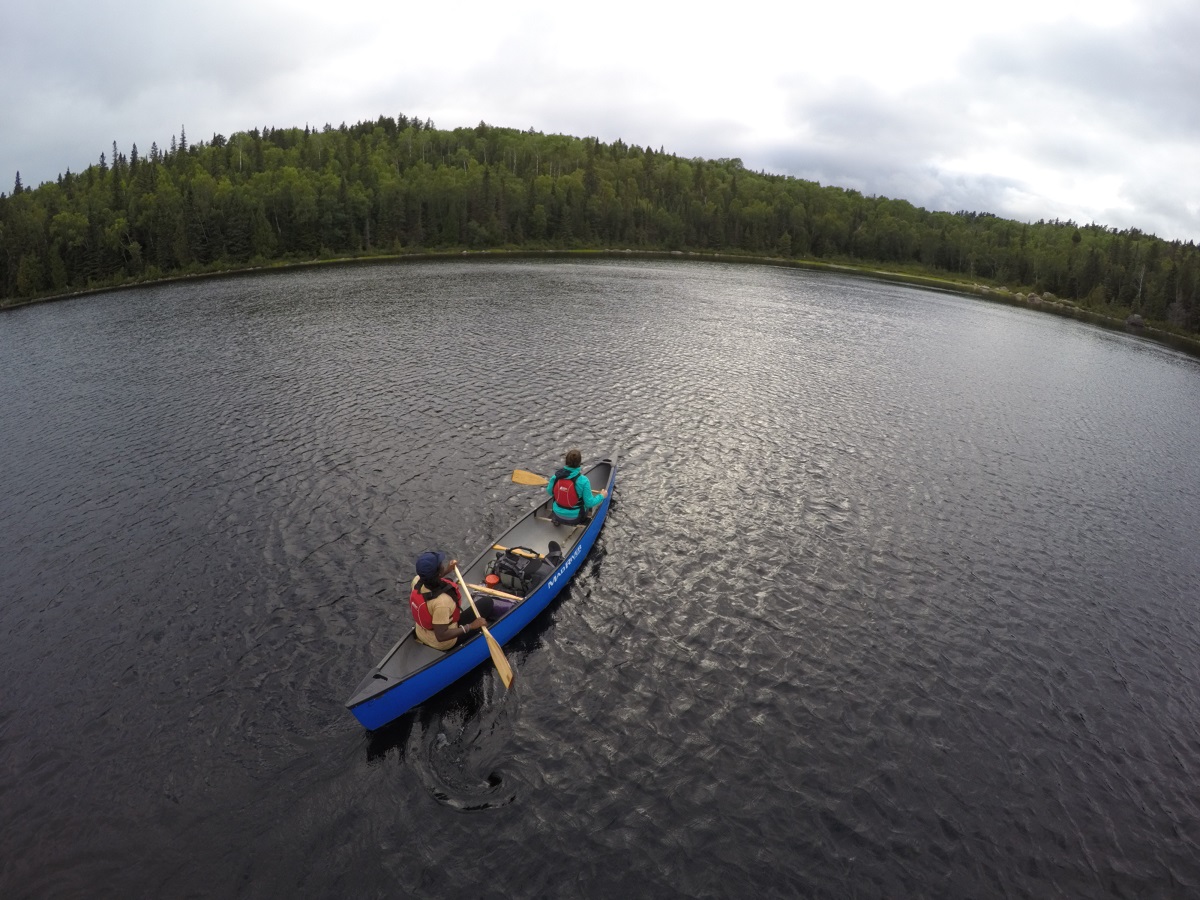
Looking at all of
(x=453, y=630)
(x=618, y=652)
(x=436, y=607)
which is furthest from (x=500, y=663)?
(x=618, y=652)

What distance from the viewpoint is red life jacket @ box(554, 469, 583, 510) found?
90.5ft

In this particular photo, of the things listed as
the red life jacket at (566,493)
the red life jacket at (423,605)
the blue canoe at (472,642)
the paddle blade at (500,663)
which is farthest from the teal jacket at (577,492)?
the paddle blade at (500,663)

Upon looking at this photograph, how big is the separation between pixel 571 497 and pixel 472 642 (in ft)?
29.9

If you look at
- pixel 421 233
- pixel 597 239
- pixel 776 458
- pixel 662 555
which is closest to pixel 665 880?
pixel 662 555

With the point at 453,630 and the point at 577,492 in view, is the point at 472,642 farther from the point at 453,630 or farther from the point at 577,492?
the point at 577,492

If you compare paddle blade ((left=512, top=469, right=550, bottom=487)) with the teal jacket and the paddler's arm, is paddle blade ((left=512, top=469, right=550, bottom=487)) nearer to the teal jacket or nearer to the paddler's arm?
the teal jacket

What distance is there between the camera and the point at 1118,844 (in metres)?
16.4

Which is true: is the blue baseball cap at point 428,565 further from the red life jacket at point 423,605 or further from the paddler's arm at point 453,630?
the paddler's arm at point 453,630

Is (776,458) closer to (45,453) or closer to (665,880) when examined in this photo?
(665,880)

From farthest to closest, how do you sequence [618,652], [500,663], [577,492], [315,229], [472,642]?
[315,229] < [577,492] < [618,652] < [472,642] < [500,663]

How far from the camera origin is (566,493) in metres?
27.6

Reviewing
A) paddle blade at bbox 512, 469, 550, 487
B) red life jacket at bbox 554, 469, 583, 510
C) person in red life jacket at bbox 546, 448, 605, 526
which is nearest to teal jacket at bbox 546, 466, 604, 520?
person in red life jacket at bbox 546, 448, 605, 526

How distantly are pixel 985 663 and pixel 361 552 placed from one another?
974 inches

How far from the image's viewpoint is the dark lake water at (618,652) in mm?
15656
